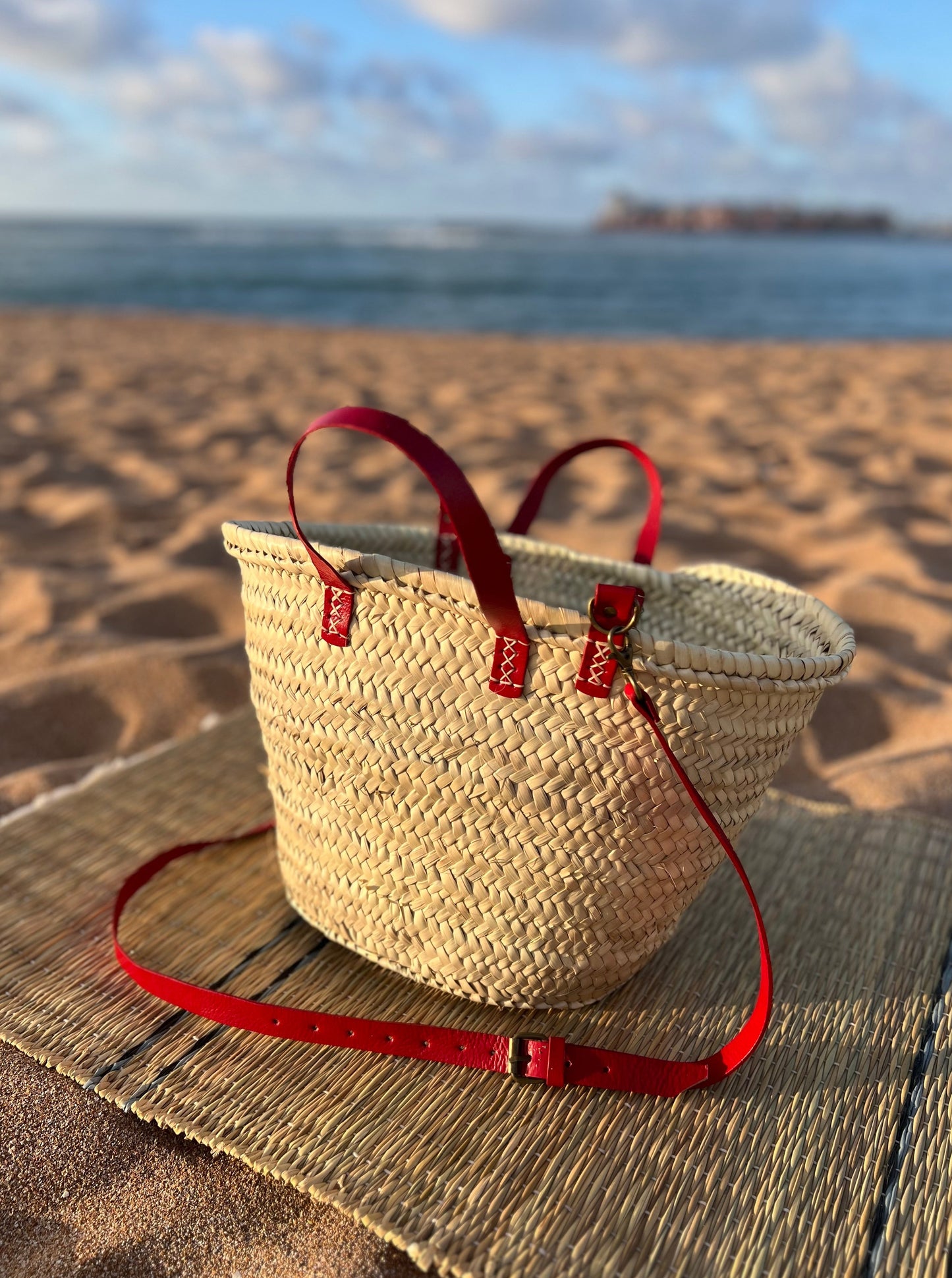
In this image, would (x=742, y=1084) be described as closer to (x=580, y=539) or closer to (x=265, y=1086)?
(x=265, y=1086)

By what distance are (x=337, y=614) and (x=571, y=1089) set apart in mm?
509

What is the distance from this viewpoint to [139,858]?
1.25 m

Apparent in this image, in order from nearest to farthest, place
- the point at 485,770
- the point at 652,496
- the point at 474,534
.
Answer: the point at 474,534 → the point at 485,770 → the point at 652,496

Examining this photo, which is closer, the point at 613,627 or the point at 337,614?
the point at 613,627

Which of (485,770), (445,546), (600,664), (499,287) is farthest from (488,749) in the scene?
(499,287)

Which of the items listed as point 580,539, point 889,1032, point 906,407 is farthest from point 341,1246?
point 906,407

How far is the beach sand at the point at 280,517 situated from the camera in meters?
0.83

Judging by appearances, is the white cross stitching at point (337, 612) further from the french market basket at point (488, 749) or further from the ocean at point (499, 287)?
the ocean at point (499, 287)

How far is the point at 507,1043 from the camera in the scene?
925mm

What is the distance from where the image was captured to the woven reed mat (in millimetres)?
788

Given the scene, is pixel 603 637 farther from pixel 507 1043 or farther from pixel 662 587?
pixel 662 587

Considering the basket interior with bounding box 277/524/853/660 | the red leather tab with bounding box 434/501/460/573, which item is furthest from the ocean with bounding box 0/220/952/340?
the red leather tab with bounding box 434/501/460/573

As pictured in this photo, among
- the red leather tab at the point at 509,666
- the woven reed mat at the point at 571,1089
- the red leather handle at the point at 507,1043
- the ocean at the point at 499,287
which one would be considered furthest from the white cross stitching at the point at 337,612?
the ocean at the point at 499,287

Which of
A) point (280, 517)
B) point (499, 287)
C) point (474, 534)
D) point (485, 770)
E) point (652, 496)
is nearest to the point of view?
point (474, 534)
